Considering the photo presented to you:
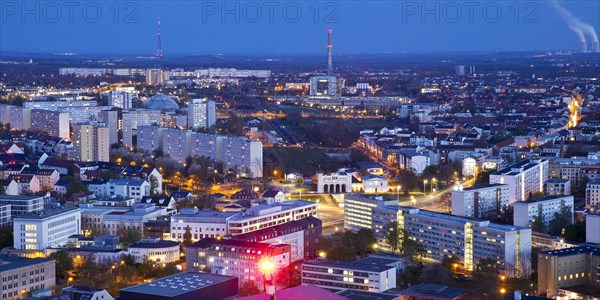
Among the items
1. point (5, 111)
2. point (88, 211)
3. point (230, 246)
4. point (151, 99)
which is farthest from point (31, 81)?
point (230, 246)

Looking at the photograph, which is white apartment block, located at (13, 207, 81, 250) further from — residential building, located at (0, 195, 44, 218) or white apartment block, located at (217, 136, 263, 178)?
white apartment block, located at (217, 136, 263, 178)

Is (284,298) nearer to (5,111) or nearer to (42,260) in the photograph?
(42,260)

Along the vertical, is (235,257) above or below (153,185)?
below

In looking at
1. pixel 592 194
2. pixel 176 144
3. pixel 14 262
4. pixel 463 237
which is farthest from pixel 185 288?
pixel 176 144

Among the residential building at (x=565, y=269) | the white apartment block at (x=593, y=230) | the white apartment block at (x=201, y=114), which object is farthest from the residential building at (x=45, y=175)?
the white apartment block at (x=201, y=114)

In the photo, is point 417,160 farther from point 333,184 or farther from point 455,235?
Result: point 455,235

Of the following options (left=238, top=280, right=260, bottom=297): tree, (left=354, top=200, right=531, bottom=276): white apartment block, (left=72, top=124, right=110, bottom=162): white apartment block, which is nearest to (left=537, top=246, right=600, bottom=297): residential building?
(left=354, top=200, right=531, bottom=276): white apartment block
